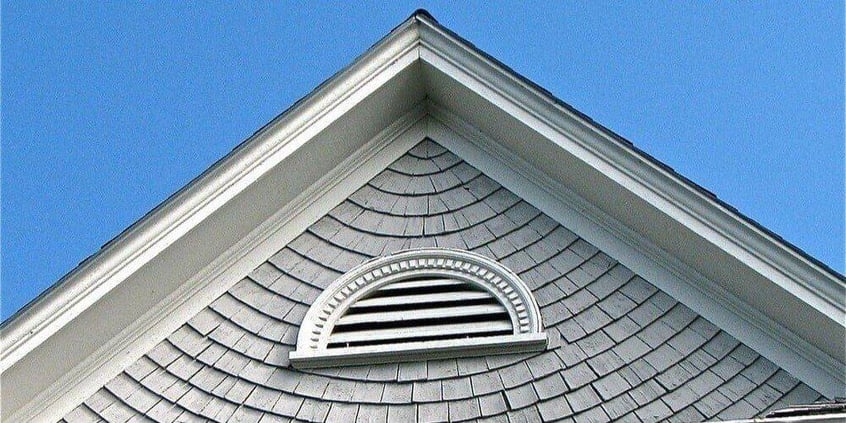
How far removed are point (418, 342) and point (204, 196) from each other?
1499mm

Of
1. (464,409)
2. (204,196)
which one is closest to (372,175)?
(204,196)

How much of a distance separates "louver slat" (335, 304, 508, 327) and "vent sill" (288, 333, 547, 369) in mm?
269

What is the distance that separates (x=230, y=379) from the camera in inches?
239

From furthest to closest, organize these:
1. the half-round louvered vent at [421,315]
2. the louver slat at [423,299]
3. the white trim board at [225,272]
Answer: the louver slat at [423,299], the half-round louvered vent at [421,315], the white trim board at [225,272]

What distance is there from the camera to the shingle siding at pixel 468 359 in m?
5.79

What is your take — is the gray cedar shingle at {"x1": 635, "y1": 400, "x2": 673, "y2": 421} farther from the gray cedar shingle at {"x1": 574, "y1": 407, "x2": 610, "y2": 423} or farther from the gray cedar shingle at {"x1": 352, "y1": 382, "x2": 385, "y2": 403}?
the gray cedar shingle at {"x1": 352, "y1": 382, "x2": 385, "y2": 403}

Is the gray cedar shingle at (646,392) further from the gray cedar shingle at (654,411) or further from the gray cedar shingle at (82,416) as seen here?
the gray cedar shingle at (82,416)

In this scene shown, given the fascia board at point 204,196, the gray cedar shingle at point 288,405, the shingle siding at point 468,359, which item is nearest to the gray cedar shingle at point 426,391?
the shingle siding at point 468,359

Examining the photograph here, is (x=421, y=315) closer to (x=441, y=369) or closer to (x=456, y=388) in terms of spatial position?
(x=441, y=369)

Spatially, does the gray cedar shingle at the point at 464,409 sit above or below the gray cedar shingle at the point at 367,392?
below

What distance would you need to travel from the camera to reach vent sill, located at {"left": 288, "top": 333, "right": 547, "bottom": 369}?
603 cm

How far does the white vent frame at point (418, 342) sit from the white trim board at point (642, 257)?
621mm

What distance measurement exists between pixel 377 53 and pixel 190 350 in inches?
87.0

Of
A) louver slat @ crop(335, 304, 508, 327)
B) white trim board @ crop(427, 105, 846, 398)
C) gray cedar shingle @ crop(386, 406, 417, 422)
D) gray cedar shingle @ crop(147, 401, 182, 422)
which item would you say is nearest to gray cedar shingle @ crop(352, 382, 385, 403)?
gray cedar shingle @ crop(386, 406, 417, 422)
